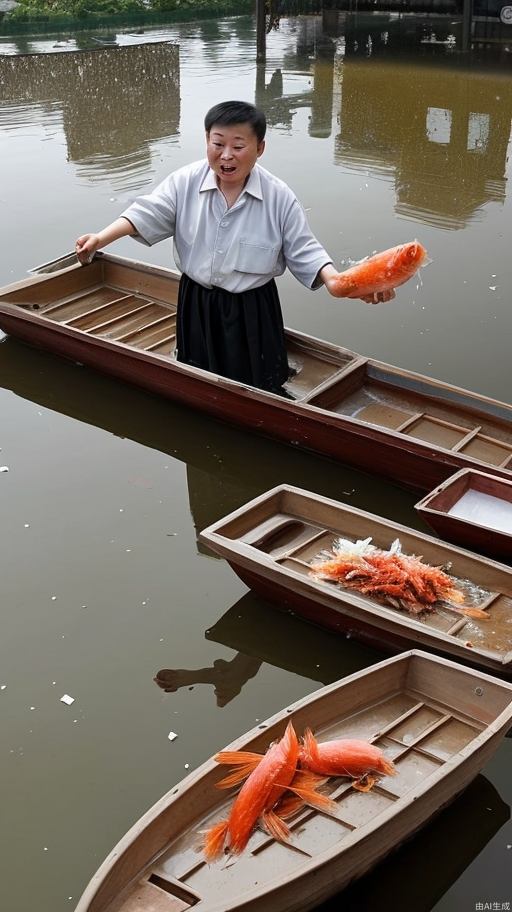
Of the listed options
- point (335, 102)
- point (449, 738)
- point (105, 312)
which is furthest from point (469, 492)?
point (335, 102)

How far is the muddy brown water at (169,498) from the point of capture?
365 cm

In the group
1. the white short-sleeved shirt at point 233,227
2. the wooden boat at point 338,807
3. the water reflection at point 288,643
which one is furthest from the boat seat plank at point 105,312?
the wooden boat at point 338,807

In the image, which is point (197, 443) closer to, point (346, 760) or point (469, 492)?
point (469, 492)

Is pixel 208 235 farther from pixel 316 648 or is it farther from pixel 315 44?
pixel 315 44

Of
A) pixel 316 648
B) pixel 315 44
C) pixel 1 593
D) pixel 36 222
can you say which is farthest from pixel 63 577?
pixel 315 44

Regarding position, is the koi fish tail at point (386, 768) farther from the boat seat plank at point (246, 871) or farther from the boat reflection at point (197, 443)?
the boat reflection at point (197, 443)

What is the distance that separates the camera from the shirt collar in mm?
5230

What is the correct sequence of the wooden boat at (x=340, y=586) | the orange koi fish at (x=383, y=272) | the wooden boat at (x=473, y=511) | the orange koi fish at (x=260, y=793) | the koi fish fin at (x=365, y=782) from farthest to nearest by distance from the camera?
the orange koi fish at (x=383, y=272)
the wooden boat at (x=473, y=511)
the wooden boat at (x=340, y=586)
the koi fish fin at (x=365, y=782)
the orange koi fish at (x=260, y=793)

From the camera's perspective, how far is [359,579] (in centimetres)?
437

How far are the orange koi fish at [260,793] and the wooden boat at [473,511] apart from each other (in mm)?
1531

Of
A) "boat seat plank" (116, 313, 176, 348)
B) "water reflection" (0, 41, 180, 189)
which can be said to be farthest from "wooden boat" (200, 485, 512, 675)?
"water reflection" (0, 41, 180, 189)

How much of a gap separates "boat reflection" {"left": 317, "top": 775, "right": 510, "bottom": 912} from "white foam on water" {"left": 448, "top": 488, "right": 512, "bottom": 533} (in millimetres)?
1308

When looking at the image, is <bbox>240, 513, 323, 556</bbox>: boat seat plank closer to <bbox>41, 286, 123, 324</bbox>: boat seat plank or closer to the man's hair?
the man's hair

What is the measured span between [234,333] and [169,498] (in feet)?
3.28
